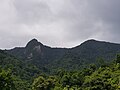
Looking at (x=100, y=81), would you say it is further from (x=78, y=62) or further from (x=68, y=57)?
(x=68, y=57)

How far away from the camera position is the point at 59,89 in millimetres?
44562

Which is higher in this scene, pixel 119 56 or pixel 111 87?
pixel 119 56

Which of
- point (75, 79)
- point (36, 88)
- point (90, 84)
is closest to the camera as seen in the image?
point (90, 84)

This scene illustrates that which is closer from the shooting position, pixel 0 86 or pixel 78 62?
pixel 0 86

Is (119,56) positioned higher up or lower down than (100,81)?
higher up

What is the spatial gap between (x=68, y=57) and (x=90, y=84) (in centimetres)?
12044

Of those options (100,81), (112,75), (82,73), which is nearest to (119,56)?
(82,73)

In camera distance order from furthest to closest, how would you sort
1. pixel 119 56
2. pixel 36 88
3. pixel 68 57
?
pixel 68 57 → pixel 119 56 → pixel 36 88

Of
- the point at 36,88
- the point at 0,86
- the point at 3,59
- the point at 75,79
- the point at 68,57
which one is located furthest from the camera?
the point at 68,57

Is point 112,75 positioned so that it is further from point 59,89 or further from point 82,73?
point 82,73

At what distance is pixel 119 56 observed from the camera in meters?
62.1

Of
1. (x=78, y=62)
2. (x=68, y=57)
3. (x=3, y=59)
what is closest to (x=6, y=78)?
(x=3, y=59)

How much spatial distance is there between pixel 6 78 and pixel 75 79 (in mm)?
19680

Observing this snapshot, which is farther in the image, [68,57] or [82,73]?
[68,57]
